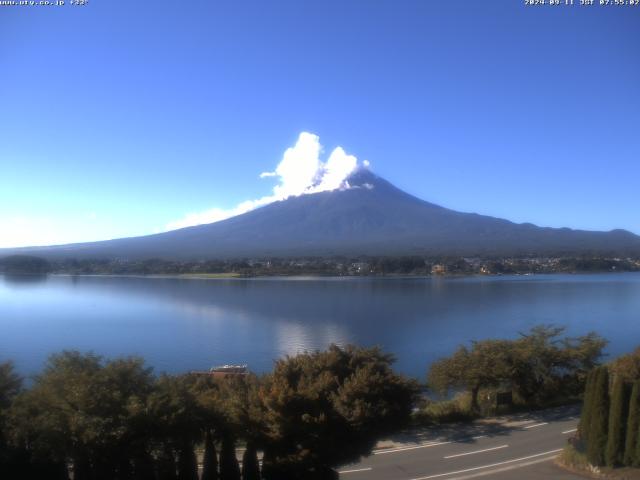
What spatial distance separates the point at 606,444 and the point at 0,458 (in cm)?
526

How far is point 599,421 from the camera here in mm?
5812

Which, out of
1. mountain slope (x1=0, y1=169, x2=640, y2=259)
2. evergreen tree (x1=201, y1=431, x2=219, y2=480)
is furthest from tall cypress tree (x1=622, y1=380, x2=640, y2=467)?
mountain slope (x1=0, y1=169, x2=640, y2=259)

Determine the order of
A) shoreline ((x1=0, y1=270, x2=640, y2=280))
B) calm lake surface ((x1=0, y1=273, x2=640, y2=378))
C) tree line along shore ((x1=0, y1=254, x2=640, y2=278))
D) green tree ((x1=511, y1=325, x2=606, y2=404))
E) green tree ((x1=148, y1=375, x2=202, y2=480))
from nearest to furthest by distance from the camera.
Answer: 1. green tree ((x1=148, y1=375, x2=202, y2=480))
2. green tree ((x1=511, y1=325, x2=606, y2=404))
3. calm lake surface ((x1=0, y1=273, x2=640, y2=378))
4. shoreline ((x1=0, y1=270, x2=640, y2=280))
5. tree line along shore ((x1=0, y1=254, x2=640, y2=278))

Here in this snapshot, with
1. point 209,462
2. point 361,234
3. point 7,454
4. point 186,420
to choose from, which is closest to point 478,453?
point 209,462

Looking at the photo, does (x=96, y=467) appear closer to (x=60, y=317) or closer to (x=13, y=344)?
(x=13, y=344)

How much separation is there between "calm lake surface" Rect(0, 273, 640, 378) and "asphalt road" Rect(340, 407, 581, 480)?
16.6 feet

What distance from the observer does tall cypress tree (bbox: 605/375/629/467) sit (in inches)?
224

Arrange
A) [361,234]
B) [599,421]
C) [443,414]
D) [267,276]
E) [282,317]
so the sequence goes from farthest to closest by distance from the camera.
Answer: [361,234]
[267,276]
[282,317]
[443,414]
[599,421]

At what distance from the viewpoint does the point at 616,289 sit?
35.5 metres

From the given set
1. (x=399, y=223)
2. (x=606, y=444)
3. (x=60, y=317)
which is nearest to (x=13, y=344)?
(x=60, y=317)

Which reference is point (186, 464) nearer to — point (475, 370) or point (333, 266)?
point (475, 370)

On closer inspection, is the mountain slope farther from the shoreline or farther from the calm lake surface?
the calm lake surface

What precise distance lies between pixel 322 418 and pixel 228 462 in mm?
823

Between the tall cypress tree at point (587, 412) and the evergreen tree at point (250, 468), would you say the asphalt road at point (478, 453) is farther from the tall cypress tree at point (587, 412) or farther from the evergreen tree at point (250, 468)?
the evergreen tree at point (250, 468)
